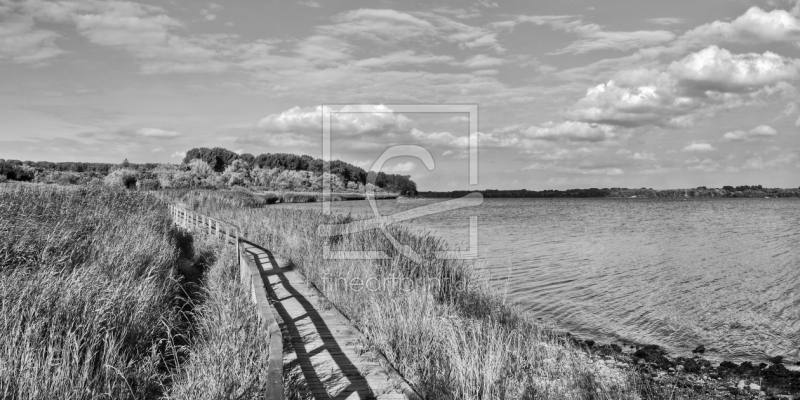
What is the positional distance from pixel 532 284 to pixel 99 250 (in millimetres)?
12427

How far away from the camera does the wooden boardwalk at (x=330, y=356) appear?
19.2 ft

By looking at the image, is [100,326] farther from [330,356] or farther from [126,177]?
[126,177]

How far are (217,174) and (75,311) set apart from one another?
86379 millimetres

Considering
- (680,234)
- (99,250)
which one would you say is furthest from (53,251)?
(680,234)

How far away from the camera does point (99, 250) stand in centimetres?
1153

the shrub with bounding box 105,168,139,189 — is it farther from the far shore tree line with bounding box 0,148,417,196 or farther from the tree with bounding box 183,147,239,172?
the tree with bounding box 183,147,239,172

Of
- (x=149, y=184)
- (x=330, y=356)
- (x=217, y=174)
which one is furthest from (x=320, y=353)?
(x=217, y=174)

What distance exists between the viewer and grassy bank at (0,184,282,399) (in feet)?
17.7

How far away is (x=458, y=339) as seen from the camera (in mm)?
7473

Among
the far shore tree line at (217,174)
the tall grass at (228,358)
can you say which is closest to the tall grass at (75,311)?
the tall grass at (228,358)

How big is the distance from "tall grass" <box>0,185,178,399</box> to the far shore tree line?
24.5 m

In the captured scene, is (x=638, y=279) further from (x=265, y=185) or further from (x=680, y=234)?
(x=265, y=185)

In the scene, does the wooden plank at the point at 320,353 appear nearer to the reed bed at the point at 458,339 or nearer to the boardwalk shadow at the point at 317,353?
the boardwalk shadow at the point at 317,353

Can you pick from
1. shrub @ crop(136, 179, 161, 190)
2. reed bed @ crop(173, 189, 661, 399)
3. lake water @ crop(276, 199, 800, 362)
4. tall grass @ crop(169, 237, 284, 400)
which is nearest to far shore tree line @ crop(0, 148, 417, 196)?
shrub @ crop(136, 179, 161, 190)
